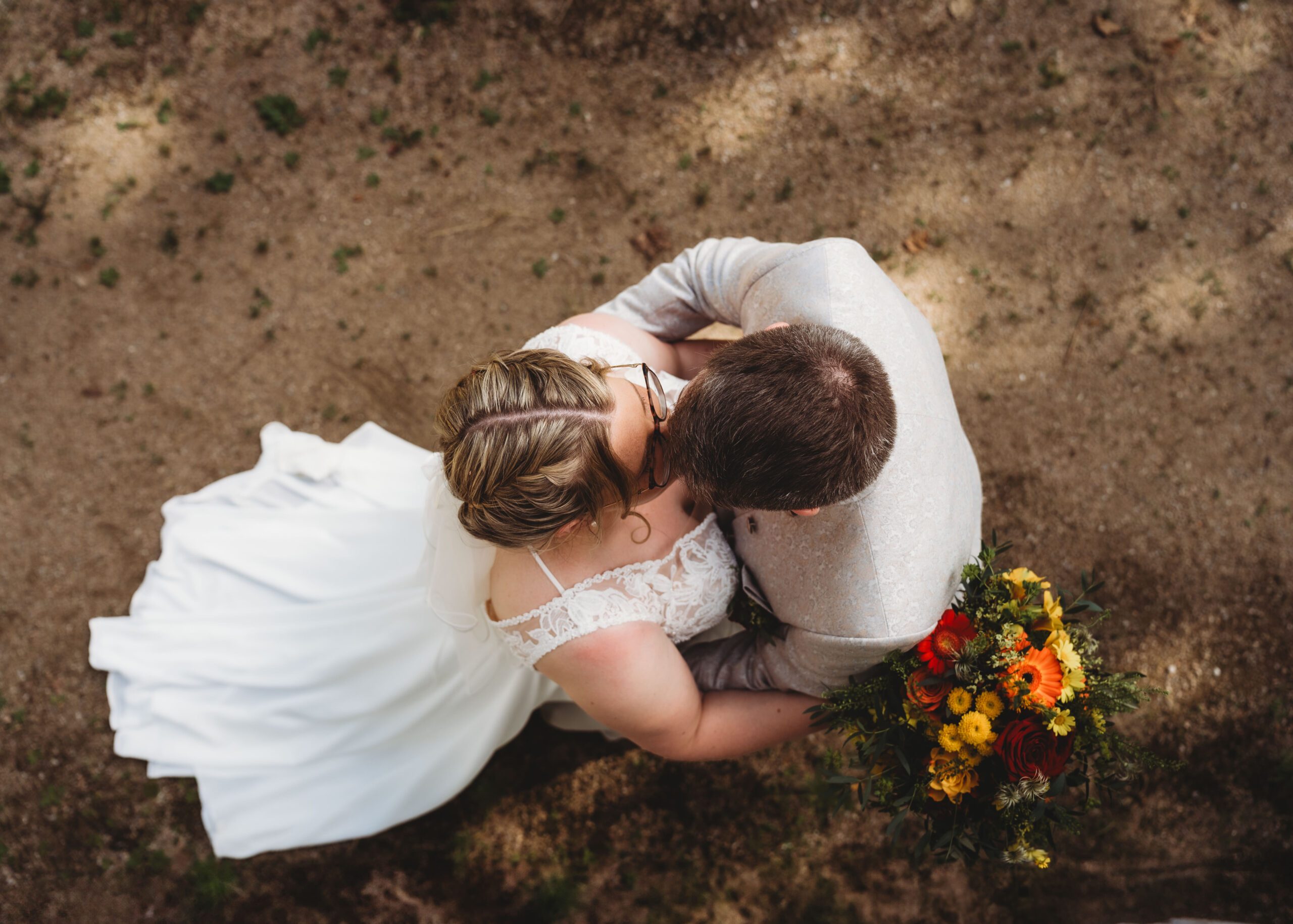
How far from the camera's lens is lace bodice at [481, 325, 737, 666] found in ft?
6.13

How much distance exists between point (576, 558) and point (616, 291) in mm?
1802

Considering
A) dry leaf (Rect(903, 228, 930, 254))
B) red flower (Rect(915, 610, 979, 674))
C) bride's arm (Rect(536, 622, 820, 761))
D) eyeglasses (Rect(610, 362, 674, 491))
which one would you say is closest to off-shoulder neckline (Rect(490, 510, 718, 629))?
bride's arm (Rect(536, 622, 820, 761))

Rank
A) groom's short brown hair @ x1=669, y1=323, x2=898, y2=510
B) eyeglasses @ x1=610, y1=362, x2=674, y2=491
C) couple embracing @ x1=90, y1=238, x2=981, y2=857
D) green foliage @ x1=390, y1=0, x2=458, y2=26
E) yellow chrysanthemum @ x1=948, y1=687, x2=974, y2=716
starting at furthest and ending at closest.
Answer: green foliage @ x1=390, y1=0, x2=458, y2=26
eyeglasses @ x1=610, y1=362, x2=674, y2=491
yellow chrysanthemum @ x1=948, y1=687, x2=974, y2=716
couple embracing @ x1=90, y1=238, x2=981, y2=857
groom's short brown hair @ x1=669, y1=323, x2=898, y2=510

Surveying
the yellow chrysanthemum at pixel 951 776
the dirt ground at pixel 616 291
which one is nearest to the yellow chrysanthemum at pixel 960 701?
the yellow chrysanthemum at pixel 951 776

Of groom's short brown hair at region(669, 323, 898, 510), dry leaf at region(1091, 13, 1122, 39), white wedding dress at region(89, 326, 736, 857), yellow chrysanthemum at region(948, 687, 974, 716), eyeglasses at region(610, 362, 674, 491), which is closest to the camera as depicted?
groom's short brown hair at region(669, 323, 898, 510)

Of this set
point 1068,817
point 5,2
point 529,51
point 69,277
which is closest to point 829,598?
point 1068,817

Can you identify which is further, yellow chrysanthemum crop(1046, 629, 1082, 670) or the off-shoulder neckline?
the off-shoulder neckline

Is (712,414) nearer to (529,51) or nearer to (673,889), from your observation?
(673,889)

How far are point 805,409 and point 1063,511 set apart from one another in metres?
2.30

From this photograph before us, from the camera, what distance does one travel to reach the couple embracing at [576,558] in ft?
5.34

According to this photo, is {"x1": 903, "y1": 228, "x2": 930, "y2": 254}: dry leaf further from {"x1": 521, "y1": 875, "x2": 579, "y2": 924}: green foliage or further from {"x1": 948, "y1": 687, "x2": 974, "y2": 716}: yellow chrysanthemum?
{"x1": 521, "y1": 875, "x2": 579, "y2": 924}: green foliage

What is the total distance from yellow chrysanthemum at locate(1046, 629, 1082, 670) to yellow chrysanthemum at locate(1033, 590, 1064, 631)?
1 centimetres

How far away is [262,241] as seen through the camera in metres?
3.35

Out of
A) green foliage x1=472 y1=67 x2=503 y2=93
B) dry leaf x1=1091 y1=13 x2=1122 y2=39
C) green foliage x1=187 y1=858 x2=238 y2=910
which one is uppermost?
green foliage x1=472 y1=67 x2=503 y2=93
